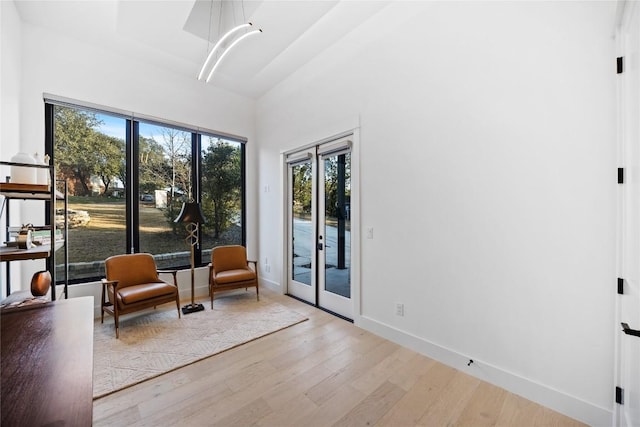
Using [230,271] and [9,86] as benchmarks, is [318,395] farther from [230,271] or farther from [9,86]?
[9,86]

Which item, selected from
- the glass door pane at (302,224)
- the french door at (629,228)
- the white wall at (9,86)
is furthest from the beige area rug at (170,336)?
the french door at (629,228)

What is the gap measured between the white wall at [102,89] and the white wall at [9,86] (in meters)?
0.04

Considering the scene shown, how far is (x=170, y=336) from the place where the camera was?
2900 mm

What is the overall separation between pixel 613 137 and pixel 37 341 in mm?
3175

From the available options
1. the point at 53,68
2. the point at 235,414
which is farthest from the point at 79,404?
the point at 53,68

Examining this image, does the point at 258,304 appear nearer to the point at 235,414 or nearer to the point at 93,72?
the point at 235,414

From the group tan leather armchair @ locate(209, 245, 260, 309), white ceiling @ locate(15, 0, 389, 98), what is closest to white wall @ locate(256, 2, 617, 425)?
white ceiling @ locate(15, 0, 389, 98)

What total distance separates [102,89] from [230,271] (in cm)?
300

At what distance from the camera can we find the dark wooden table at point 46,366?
2.11ft

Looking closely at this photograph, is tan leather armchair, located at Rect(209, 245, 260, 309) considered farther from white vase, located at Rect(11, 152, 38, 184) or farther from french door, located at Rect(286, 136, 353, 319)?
white vase, located at Rect(11, 152, 38, 184)

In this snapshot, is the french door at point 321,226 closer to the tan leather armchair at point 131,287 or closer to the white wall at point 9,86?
the tan leather armchair at point 131,287

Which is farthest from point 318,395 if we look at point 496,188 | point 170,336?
point 496,188

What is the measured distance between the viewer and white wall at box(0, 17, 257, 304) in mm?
3039

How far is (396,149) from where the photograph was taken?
9.29 ft
